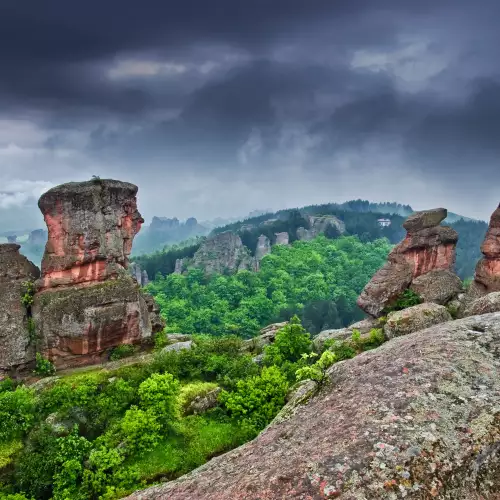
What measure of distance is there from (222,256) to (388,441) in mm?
110303

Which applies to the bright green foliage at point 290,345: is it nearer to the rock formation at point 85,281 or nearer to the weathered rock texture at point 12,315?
the rock formation at point 85,281

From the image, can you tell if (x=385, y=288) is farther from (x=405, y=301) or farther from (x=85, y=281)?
(x=85, y=281)

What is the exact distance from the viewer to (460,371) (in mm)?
7707

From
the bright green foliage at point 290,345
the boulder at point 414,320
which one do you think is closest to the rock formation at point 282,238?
the bright green foliage at point 290,345

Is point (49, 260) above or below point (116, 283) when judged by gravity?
above

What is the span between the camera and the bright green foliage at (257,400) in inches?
742

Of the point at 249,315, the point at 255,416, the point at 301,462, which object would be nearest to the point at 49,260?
the point at 255,416

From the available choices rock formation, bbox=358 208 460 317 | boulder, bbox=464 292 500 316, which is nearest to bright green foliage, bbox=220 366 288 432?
boulder, bbox=464 292 500 316

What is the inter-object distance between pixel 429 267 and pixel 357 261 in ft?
264

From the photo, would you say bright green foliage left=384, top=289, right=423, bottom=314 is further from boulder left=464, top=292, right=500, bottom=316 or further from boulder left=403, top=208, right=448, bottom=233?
boulder left=464, top=292, right=500, bottom=316

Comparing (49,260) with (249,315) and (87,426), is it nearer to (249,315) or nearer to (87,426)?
(87,426)

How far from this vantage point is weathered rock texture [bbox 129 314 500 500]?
5.88 m

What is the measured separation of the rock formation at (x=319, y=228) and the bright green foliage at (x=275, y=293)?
21.1 meters

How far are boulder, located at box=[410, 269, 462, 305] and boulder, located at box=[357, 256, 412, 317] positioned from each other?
1.03 meters
